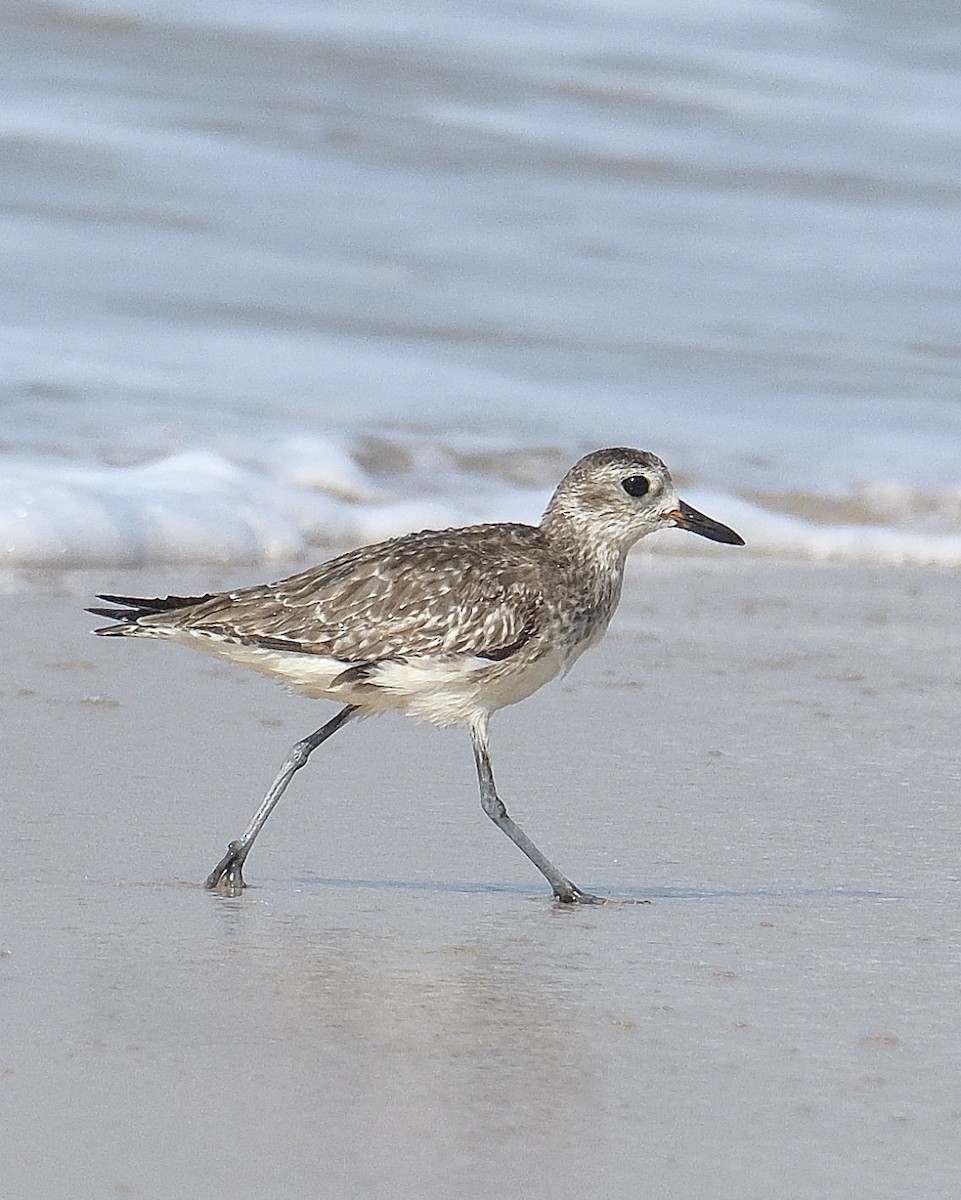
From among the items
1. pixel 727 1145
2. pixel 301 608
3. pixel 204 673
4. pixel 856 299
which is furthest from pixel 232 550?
pixel 856 299

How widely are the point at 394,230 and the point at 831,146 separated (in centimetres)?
334

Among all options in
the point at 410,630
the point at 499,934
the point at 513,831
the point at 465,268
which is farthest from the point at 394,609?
the point at 465,268

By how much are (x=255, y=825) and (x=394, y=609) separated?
507 mm

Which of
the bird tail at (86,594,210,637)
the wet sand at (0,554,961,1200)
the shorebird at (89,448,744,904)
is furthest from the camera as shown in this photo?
the bird tail at (86,594,210,637)

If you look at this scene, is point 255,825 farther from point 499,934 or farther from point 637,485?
point 637,485

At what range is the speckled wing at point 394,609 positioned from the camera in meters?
4.32

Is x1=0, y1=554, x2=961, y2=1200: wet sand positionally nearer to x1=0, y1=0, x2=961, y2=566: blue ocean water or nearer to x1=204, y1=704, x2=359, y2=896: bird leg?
x1=204, y1=704, x2=359, y2=896: bird leg

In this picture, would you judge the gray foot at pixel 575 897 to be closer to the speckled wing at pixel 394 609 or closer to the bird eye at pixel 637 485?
the speckled wing at pixel 394 609

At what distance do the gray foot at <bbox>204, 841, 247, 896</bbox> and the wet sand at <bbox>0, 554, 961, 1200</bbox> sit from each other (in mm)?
55

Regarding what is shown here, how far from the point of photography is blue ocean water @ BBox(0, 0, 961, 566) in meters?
7.98

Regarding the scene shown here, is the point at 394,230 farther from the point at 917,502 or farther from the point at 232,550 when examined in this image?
the point at 232,550

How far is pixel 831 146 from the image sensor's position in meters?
13.7

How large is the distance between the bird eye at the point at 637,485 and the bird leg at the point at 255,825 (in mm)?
759

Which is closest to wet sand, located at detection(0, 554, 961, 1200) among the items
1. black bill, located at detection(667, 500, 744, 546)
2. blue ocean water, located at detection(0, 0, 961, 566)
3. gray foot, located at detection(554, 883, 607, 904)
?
gray foot, located at detection(554, 883, 607, 904)
